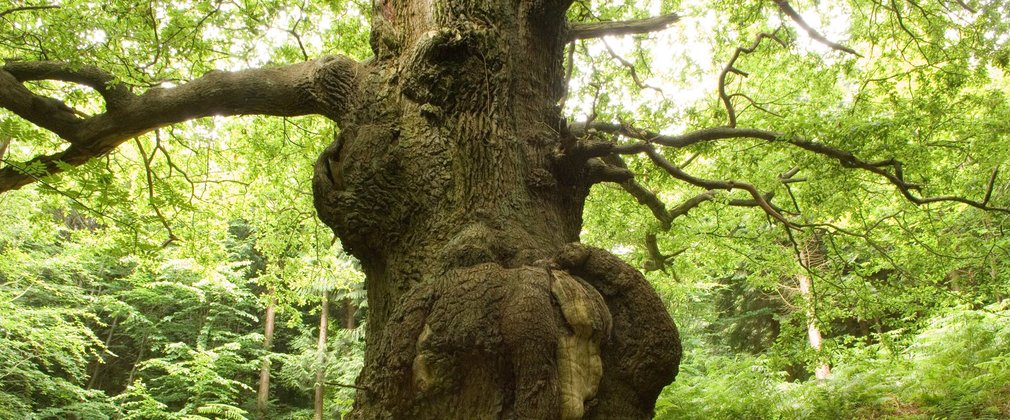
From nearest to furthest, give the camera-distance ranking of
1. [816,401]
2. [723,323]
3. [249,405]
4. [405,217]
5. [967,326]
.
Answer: [405,217], [816,401], [967,326], [723,323], [249,405]

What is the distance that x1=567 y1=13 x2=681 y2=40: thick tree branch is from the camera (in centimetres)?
385

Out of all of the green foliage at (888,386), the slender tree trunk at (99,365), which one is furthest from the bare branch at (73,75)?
the slender tree trunk at (99,365)

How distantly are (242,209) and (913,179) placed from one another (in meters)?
7.74

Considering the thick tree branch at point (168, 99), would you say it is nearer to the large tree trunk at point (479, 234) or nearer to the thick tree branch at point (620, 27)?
the large tree trunk at point (479, 234)

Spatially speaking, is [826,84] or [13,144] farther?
[13,144]

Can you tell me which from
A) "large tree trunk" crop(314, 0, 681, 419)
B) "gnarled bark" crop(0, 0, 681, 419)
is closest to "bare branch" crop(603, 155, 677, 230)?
"gnarled bark" crop(0, 0, 681, 419)

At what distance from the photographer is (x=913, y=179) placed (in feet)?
20.2

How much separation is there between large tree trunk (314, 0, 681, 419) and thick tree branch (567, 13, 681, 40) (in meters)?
0.37

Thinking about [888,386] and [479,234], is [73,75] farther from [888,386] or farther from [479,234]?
[888,386]

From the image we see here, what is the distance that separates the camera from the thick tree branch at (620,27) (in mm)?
3854

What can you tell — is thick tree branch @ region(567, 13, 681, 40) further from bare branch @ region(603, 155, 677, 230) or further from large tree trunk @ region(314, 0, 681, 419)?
bare branch @ region(603, 155, 677, 230)

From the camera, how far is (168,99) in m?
3.38

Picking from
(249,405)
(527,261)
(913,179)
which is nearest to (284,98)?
(527,261)

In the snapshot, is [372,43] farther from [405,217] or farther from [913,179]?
[913,179]
